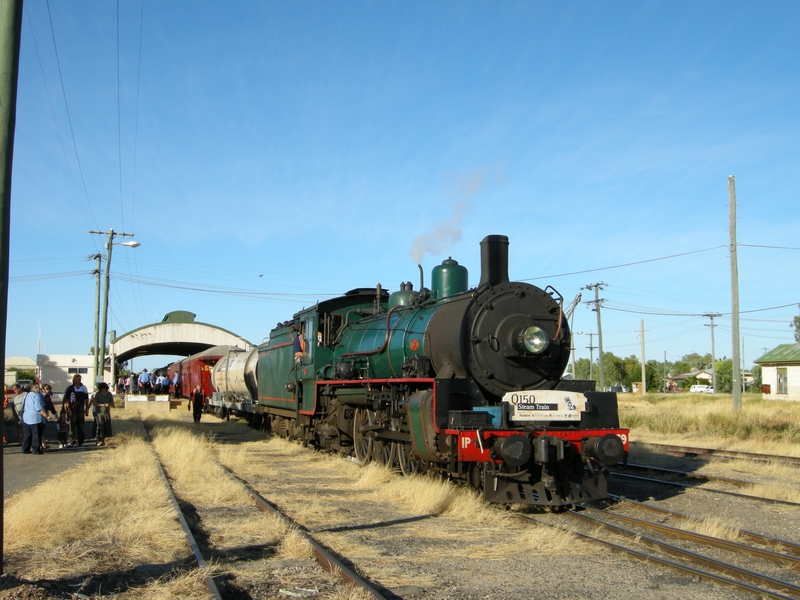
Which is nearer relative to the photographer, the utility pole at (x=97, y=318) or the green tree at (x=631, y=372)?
the utility pole at (x=97, y=318)

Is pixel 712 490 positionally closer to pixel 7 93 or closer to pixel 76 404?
pixel 7 93

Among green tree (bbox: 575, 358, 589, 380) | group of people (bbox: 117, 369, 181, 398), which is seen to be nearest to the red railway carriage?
group of people (bbox: 117, 369, 181, 398)

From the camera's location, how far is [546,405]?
8.64 metres

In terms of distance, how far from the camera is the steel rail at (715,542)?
20.1ft

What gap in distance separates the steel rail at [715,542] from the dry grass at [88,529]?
15.6ft

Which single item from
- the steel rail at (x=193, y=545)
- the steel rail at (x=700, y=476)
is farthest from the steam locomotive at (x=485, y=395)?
the steel rail at (x=193, y=545)

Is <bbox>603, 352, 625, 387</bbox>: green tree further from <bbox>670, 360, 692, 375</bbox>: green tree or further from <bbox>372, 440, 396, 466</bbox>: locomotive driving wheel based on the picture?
<bbox>372, 440, 396, 466</bbox>: locomotive driving wheel

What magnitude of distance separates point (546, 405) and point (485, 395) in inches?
37.5

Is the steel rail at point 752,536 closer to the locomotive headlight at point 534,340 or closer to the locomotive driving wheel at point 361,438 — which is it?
the locomotive headlight at point 534,340

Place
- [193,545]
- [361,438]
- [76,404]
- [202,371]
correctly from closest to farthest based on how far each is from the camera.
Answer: [193,545], [361,438], [76,404], [202,371]

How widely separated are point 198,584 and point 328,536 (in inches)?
82.9

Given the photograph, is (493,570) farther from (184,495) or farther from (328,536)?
(184,495)

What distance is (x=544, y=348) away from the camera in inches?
358

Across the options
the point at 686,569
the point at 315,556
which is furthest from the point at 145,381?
the point at 686,569
